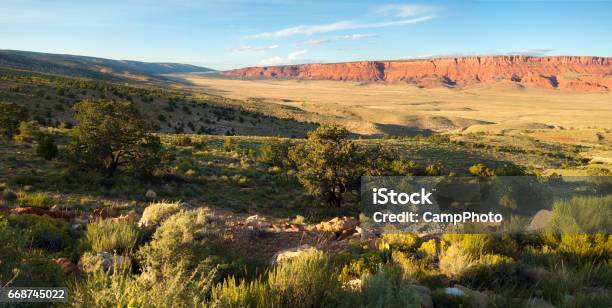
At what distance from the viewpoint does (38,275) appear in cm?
460

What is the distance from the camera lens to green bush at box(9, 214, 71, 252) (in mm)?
6738

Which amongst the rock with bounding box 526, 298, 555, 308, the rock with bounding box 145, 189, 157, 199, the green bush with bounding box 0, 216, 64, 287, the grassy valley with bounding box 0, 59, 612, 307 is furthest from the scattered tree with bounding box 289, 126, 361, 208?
the green bush with bounding box 0, 216, 64, 287

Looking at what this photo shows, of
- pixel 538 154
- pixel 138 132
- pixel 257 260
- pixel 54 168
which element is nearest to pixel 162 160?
pixel 138 132

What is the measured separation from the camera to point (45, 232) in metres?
6.99

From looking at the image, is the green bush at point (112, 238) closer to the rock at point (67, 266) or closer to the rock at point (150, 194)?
the rock at point (67, 266)

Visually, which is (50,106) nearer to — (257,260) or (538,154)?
(257,260)

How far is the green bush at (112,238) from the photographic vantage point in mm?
6328

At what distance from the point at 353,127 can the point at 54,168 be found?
182ft

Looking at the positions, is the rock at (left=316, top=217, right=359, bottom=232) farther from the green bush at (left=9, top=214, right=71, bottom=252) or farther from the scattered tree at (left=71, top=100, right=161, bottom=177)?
the scattered tree at (left=71, top=100, right=161, bottom=177)

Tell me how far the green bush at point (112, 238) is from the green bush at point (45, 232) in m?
0.52

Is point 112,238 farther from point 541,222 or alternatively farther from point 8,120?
point 8,120

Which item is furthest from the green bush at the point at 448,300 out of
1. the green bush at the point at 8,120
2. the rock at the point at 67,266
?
the green bush at the point at 8,120

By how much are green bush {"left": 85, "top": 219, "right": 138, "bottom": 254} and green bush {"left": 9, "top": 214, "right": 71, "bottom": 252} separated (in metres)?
0.52

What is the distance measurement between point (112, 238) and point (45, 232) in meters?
1.55
